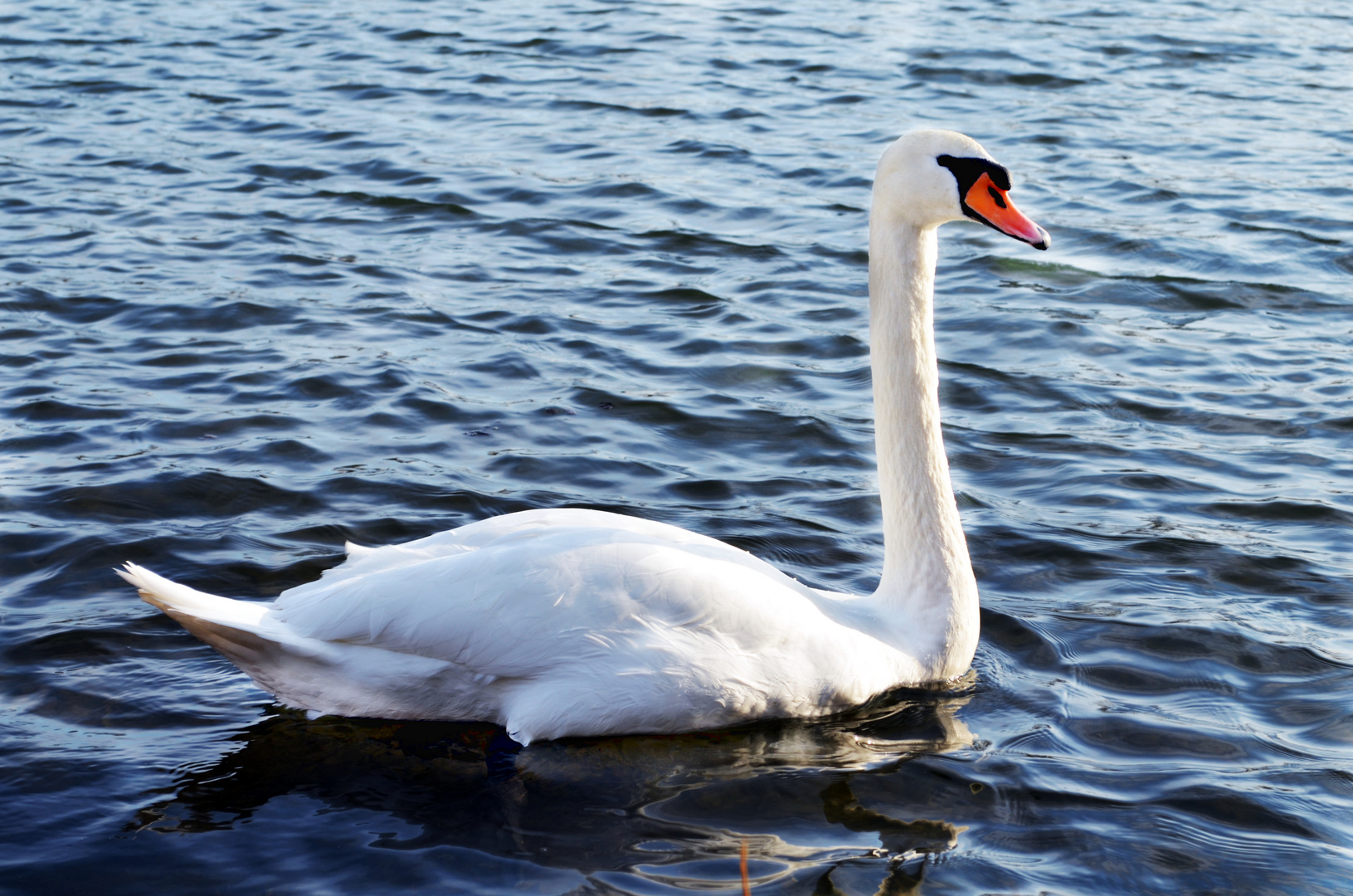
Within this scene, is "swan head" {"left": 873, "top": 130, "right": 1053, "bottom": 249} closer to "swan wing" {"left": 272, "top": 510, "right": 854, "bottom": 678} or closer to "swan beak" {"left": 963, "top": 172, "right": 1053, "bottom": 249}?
"swan beak" {"left": 963, "top": 172, "right": 1053, "bottom": 249}

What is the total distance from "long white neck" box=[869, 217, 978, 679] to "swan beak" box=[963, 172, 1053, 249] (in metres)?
0.23

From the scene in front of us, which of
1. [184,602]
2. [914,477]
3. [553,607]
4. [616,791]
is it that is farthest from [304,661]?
[914,477]

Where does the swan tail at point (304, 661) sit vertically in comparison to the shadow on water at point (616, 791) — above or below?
above

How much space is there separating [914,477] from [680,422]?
2.37 meters

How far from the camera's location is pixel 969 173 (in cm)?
484

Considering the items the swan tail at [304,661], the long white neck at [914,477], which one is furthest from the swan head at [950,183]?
the swan tail at [304,661]

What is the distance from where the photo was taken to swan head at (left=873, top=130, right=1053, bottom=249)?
4.84 metres

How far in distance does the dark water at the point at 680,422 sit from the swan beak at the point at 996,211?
1525mm

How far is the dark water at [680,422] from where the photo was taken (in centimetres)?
431

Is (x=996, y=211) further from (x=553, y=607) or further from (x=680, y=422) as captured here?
(x=680, y=422)

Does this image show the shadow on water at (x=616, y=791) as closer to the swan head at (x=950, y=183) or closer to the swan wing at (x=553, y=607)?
the swan wing at (x=553, y=607)

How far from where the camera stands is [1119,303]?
9.01 m

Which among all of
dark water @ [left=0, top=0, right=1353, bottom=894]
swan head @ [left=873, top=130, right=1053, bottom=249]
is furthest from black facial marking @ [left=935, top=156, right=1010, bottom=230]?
dark water @ [left=0, top=0, right=1353, bottom=894]

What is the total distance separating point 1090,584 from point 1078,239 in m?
4.67
